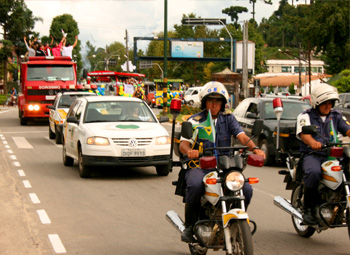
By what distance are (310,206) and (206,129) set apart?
5.44ft

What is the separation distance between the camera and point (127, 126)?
1247cm

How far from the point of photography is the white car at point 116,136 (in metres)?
11.8

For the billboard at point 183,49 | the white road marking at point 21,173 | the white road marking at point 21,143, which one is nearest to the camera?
the white road marking at point 21,173

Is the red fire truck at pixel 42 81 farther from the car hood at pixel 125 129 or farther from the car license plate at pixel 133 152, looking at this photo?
the car license plate at pixel 133 152

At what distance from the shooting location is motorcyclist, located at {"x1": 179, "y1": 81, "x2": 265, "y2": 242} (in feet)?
18.7

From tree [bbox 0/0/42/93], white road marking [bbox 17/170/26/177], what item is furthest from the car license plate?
tree [bbox 0/0/42/93]

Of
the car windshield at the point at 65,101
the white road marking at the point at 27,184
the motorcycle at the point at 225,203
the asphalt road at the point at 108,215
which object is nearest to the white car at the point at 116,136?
the asphalt road at the point at 108,215

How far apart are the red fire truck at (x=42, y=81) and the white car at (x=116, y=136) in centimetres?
1494

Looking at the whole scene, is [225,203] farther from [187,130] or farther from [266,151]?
[266,151]

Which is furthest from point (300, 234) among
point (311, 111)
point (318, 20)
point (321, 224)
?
point (318, 20)

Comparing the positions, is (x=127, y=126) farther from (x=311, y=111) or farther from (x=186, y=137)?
(x=186, y=137)

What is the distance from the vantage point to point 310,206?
22.4 feet

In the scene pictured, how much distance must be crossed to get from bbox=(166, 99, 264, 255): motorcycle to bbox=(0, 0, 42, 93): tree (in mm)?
67315

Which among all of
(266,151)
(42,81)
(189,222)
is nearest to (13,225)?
(189,222)
